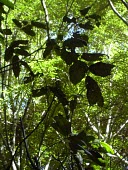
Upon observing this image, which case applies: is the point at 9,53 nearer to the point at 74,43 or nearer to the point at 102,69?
the point at 74,43

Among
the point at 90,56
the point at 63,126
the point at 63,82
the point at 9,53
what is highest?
the point at 63,82

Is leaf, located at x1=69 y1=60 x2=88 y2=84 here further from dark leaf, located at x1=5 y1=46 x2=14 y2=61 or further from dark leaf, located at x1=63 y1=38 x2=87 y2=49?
dark leaf, located at x1=5 y1=46 x2=14 y2=61

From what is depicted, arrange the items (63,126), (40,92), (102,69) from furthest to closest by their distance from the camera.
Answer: (40,92), (63,126), (102,69)

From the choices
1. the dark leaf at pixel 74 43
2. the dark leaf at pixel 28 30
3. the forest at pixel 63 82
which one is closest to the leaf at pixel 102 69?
the forest at pixel 63 82

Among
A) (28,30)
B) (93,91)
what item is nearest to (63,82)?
(28,30)

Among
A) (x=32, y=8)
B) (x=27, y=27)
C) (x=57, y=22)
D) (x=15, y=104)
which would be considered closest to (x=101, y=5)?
(x=57, y=22)

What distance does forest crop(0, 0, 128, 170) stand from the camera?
0.81 meters

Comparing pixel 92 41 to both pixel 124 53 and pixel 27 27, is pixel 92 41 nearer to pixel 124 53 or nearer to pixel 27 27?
pixel 124 53

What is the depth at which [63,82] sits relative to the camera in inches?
126

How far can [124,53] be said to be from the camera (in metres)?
7.38

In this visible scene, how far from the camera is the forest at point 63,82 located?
2.65ft

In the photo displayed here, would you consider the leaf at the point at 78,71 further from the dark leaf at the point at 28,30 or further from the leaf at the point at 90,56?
the dark leaf at the point at 28,30

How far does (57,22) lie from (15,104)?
2424 millimetres

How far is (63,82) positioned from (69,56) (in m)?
2.35
